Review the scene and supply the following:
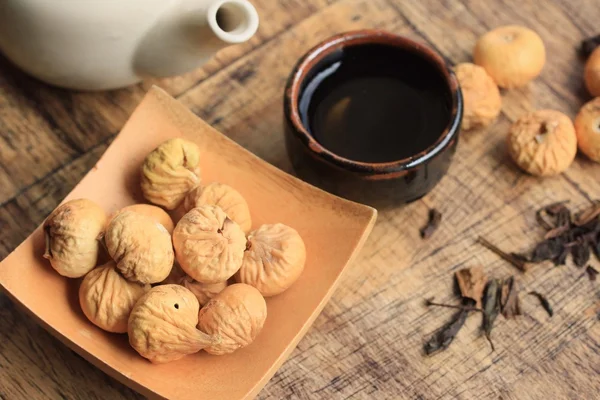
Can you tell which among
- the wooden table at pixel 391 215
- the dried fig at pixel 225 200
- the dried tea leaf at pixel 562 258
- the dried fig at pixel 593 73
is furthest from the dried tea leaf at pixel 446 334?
the dried fig at pixel 593 73

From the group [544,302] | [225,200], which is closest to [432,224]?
[544,302]

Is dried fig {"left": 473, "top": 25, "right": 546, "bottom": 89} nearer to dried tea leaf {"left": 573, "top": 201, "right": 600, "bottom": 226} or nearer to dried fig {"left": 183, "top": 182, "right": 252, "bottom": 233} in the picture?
dried tea leaf {"left": 573, "top": 201, "right": 600, "bottom": 226}

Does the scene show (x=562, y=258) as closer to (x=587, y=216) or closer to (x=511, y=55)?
(x=587, y=216)

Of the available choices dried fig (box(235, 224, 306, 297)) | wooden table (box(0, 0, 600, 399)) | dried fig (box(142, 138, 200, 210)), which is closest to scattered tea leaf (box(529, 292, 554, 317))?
wooden table (box(0, 0, 600, 399))

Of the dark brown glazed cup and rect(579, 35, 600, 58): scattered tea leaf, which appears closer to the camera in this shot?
the dark brown glazed cup

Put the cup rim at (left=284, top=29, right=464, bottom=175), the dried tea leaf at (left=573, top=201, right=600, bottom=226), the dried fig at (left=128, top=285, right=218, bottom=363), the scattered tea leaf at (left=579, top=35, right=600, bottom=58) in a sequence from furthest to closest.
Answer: the scattered tea leaf at (left=579, top=35, right=600, bottom=58) < the dried tea leaf at (left=573, top=201, right=600, bottom=226) < the cup rim at (left=284, top=29, right=464, bottom=175) < the dried fig at (left=128, top=285, right=218, bottom=363)
